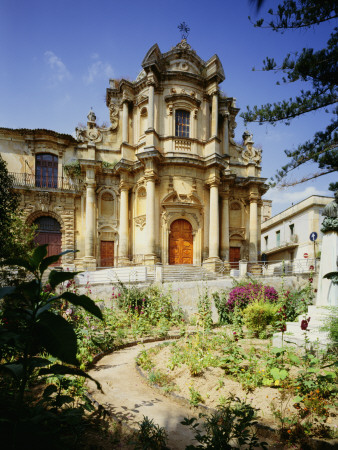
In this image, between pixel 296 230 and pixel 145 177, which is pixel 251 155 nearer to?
pixel 145 177

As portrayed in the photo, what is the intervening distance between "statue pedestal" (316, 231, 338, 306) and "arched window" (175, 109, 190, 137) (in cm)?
1467

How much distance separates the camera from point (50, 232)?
764 inches

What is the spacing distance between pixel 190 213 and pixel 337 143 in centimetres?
1233

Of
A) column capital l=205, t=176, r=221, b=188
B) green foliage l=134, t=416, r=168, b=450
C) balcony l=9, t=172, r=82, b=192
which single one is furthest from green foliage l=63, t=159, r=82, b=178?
green foliage l=134, t=416, r=168, b=450

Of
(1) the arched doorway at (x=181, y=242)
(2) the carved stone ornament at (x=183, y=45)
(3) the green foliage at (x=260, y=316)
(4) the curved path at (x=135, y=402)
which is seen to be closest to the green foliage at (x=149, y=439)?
(4) the curved path at (x=135, y=402)

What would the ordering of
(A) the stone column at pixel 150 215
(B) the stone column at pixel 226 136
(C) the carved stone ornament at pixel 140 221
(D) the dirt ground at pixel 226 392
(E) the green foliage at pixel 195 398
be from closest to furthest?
(D) the dirt ground at pixel 226 392 < (E) the green foliage at pixel 195 398 < (A) the stone column at pixel 150 215 < (C) the carved stone ornament at pixel 140 221 < (B) the stone column at pixel 226 136

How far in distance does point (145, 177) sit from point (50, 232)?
8.02 metres

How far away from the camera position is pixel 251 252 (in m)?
20.5

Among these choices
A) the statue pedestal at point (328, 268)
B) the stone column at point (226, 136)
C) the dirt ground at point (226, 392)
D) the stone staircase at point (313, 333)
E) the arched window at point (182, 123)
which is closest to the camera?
the dirt ground at point (226, 392)

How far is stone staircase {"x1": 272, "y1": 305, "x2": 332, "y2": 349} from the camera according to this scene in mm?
5500

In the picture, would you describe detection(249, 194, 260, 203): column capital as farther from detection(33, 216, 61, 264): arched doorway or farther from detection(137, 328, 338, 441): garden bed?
detection(137, 328, 338, 441): garden bed

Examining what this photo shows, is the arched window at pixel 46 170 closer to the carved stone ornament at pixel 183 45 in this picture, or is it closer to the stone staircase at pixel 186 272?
the stone staircase at pixel 186 272

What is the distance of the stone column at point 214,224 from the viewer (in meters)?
17.7

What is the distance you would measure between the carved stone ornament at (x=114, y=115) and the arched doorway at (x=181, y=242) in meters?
8.98
